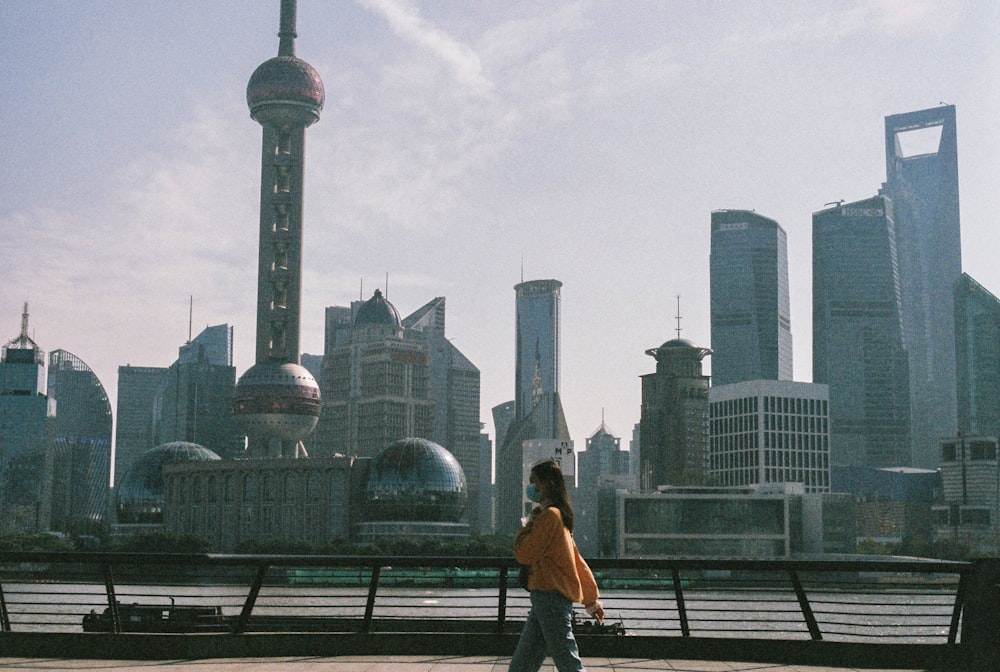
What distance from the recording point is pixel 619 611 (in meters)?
76.3

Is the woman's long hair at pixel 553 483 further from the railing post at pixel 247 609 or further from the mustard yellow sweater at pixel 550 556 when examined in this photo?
the railing post at pixel 247 609

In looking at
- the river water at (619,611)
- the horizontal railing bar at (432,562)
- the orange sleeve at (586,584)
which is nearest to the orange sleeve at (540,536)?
the orange sleeve at (586,584)

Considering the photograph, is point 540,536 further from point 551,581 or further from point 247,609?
point 247,609

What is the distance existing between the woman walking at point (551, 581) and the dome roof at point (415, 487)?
568 feet

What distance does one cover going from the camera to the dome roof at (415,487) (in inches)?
7254

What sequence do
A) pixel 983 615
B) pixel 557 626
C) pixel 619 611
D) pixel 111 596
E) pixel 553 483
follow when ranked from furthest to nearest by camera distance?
pixel 619 611 → pixel 111 596 → pixel 983 615 → pixel 553 483 → pixel 557 626

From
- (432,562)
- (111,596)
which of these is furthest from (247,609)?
(432,562)

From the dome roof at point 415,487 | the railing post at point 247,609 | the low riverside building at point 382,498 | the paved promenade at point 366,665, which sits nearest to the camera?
the paved promenade at point 366,665

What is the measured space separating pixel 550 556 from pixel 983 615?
7.31m

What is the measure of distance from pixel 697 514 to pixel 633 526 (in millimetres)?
9575

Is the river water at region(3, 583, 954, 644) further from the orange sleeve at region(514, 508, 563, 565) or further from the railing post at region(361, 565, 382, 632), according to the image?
the orange sleeve at region(514, 508, 563, 565)

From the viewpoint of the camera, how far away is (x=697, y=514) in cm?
17200

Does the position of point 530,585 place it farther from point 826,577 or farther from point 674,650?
point 826,577

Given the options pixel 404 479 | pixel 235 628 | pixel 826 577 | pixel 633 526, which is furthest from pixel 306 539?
pixel 235 628
